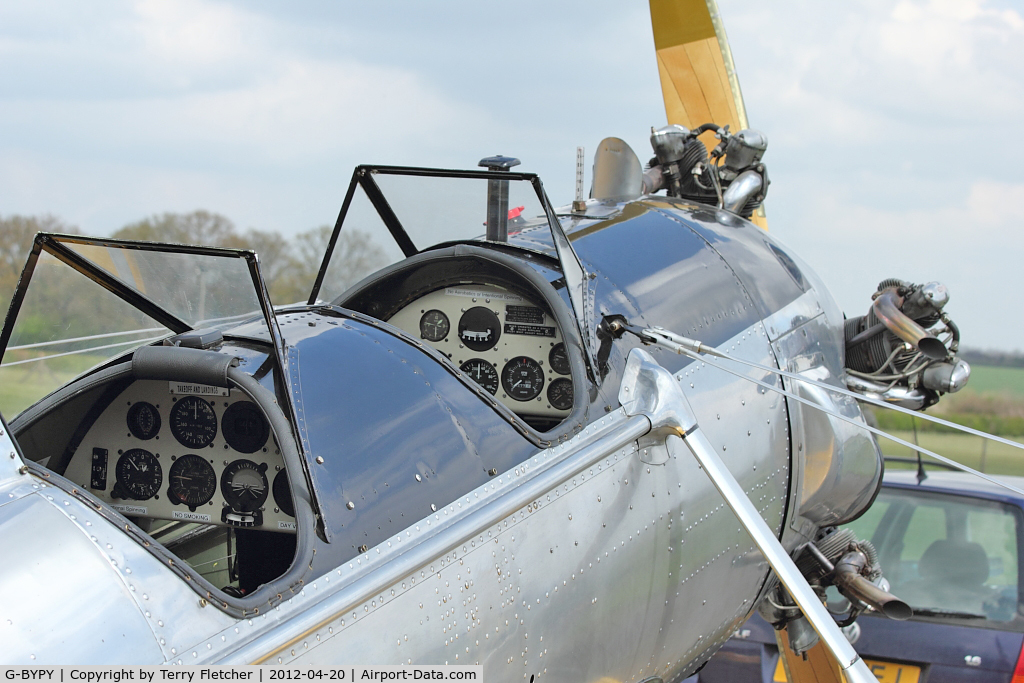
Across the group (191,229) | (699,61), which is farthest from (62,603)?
(191,229)

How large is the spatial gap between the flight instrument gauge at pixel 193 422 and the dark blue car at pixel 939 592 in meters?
3.68

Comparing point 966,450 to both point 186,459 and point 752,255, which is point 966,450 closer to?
point 752,255

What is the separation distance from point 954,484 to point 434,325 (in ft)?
14.6

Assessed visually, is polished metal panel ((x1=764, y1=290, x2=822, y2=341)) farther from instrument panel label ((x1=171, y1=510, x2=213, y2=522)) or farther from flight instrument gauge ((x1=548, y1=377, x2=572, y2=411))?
instrument panel label ((x1=171, y1=510, x2=213, y2=522))

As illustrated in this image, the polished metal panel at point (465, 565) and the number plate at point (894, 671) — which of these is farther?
the number plate at point (894, 671)

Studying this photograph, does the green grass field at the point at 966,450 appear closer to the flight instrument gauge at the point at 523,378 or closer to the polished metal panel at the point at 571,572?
the polished metal panel at the point at 571,572

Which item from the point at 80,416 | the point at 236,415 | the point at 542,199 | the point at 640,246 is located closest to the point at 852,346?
the point at 640,246

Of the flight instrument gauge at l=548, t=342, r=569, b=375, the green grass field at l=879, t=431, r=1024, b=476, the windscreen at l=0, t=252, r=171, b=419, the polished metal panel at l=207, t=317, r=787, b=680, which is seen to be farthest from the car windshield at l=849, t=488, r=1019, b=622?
the green grass field at l=879, t=431, r=1024, b=476

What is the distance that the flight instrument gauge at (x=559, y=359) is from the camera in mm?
4082

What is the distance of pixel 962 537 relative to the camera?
21.0 ft

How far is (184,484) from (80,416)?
414 millimetres

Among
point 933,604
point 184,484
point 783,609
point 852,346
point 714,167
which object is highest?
point 714,167

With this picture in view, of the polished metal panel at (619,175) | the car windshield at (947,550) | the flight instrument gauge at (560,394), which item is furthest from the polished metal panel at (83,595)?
the car windshield at (947,550)

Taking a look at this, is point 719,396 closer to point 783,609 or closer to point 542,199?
point 542,199
